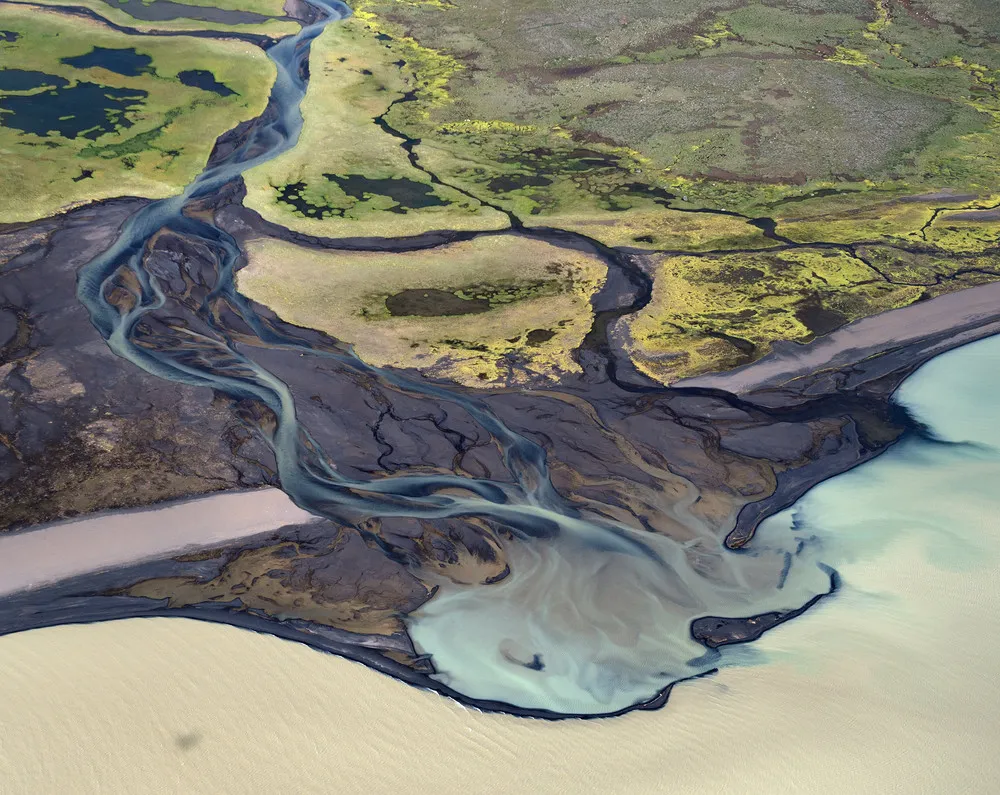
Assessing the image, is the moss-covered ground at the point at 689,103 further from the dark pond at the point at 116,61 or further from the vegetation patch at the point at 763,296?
the dark pond at the point at 116,61

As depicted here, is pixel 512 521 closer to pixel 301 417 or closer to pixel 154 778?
pixel 301 417

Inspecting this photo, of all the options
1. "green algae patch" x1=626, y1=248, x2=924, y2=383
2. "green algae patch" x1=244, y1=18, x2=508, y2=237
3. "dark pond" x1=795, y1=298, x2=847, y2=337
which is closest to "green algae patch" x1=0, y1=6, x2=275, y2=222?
"green algae patch" x1=244, y1=18, x2=508, y2=237

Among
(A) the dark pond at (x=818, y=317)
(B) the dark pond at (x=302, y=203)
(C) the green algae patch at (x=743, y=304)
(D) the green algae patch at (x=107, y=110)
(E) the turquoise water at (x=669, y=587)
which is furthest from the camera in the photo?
(D) the green algae patch at (x=107, y=110)

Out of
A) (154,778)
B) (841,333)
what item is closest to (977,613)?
(841,333)

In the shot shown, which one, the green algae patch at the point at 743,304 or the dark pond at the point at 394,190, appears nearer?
the green algae patch at the point at 743,304

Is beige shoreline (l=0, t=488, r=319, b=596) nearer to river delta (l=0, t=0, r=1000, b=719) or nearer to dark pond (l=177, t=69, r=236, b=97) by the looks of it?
river delta (l=0, t=0, r=1000, b=719)

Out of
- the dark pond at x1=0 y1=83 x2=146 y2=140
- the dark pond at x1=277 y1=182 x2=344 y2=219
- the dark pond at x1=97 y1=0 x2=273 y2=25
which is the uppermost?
the dark pond at x1=97 y1=0 x2=273 y2=25

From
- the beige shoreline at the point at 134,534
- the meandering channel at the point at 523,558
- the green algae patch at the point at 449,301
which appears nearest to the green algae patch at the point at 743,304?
the green algae patch at the point at 449,301
